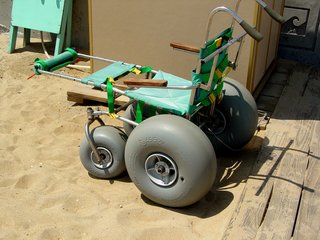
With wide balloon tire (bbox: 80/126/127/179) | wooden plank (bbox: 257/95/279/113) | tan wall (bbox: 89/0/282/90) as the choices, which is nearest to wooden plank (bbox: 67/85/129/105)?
tan wall (bbox: 89/0/282/90)

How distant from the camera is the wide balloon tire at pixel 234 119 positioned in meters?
3.44

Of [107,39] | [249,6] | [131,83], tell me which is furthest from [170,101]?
[107,39]

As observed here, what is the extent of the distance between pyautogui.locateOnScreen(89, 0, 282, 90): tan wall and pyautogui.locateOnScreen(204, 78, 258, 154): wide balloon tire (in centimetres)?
65

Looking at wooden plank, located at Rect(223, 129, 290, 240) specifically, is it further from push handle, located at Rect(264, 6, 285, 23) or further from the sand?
push handle, located at Rect(264, 6, 285, 23)

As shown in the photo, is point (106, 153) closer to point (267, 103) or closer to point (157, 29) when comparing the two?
point (157, 29)

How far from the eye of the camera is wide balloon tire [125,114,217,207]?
9.18 ft

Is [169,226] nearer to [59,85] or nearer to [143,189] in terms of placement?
[143,189]

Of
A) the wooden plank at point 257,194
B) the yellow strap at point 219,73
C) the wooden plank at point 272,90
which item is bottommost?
the wooden plank at point 257,194

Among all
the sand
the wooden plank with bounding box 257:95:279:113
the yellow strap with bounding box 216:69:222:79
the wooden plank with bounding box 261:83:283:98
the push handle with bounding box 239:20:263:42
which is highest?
the push handle with bounding box 239:20:263:42

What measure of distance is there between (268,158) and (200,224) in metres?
0.93

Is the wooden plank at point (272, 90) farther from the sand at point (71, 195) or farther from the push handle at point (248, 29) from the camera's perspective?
the push handle at point (248, 29)

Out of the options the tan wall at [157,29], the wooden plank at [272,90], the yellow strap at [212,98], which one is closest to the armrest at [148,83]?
the yellow strap at [212,98]

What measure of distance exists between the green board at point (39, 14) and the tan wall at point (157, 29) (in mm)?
1274

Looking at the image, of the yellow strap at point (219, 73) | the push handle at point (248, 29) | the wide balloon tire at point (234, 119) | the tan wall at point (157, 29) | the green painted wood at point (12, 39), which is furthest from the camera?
the green painted wood at point (12, 39)
